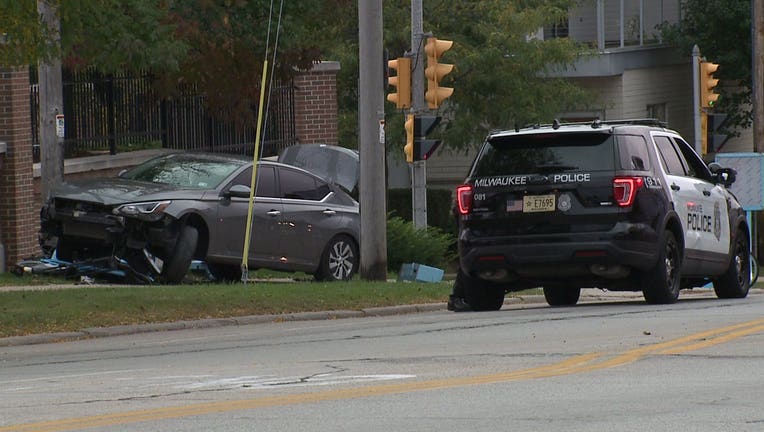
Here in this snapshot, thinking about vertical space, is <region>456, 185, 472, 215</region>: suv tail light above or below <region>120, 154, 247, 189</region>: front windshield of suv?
below

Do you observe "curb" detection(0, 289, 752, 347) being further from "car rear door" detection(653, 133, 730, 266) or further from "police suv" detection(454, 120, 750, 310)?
"car rear door" detection(653, 133, 730, 266)

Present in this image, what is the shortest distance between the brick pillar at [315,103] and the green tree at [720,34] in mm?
14823

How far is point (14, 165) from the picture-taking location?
23344 mm

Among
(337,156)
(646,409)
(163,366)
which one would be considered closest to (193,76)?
(337,156)

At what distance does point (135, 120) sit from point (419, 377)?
56.4 ft

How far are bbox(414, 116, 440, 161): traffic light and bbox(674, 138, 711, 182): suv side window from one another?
17.7 ft

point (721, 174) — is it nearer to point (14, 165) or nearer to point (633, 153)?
point (633, 153)

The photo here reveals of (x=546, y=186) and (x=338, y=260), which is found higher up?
(x=546, y=186)

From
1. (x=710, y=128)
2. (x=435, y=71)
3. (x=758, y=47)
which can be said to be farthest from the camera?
(x=758, y=47)

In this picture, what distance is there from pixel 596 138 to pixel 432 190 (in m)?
21.3

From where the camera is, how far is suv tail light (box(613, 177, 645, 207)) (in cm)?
1569

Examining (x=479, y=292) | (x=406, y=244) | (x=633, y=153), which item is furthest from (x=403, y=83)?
(x=633, y=153)

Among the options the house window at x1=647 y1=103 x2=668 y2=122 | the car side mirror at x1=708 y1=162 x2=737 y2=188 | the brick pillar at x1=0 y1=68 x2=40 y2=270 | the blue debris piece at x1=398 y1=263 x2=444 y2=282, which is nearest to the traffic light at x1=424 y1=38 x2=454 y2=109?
the blue debris piece at x1=398 y1=263 x2=444 y2=282

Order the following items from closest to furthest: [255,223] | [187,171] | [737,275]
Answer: [737,275], [187,171], [255,223]
